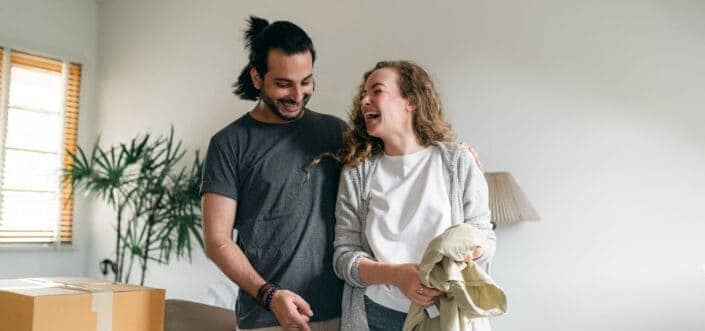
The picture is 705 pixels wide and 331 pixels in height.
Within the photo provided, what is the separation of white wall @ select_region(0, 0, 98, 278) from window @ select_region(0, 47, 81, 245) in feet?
0.22

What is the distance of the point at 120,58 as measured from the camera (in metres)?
5.54

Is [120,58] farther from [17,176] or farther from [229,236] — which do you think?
[229,236]

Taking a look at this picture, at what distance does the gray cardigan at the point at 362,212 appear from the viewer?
162 centimetres

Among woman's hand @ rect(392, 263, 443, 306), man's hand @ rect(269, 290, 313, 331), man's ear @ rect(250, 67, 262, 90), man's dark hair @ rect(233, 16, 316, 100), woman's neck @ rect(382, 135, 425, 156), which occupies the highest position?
man's dark hair @ rect(233, 16, 316, 100)

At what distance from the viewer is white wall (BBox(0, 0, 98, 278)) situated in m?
5.14

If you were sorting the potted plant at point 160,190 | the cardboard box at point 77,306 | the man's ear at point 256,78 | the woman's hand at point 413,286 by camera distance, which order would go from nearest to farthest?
the cardboard box at point 77,306
the woman's hand at point 413,286
the man's ear at point 256,78
the potted plant at point 160,190

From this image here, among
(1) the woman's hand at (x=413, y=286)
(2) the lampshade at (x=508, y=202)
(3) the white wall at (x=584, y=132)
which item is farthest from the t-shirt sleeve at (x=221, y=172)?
(3) the white wall at (x=584, y=132)

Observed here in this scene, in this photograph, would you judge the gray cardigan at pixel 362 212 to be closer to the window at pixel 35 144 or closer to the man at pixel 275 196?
the man at pixel 275 196

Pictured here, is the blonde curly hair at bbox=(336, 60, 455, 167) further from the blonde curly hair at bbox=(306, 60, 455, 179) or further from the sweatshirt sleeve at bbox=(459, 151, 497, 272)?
the sweatshirt sleeve at bbox=(459, 151, 497, 272)

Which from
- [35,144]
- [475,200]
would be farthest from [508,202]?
[35,144]

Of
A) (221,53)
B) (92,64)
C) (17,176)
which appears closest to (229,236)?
(221,53)

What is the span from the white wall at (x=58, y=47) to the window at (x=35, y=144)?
68 millimetres

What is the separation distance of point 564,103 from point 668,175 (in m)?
0.54

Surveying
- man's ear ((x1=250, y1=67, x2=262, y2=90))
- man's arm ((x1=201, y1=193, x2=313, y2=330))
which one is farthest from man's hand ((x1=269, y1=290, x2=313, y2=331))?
man's ear ((x1=250, y1=67, x2=262, y2=90))
